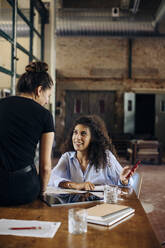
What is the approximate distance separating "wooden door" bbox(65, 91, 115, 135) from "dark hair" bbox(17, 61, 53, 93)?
8467 mm

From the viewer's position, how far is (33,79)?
1616 mm

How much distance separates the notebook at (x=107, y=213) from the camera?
123 centimetres

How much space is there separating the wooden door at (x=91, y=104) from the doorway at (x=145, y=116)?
933 millimetres

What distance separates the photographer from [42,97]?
65.2 inches

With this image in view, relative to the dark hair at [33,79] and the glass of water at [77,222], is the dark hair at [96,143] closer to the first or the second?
the dark hair at [33,79]

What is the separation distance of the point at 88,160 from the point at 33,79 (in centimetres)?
97

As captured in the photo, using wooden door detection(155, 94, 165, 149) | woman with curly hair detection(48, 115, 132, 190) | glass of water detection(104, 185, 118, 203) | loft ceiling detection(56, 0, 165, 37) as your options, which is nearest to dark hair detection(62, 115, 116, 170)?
woman with curly hair detection(48, 115, 132, 190)

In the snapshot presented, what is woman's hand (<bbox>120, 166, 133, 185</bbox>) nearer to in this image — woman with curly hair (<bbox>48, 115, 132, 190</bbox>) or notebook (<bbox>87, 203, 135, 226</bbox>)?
woman with curly hair (<bbox>48, 115, 132, 190</bbox>)

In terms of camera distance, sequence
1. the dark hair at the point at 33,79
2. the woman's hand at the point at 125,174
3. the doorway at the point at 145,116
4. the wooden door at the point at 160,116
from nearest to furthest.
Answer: the dark hair at the point at 33,79
the woman's hand at the point at 125,174
the wooden door at the point at 160,116
the doorway at the point at 145,116

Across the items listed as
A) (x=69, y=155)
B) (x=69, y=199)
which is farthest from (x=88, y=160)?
(x=69, y=199)

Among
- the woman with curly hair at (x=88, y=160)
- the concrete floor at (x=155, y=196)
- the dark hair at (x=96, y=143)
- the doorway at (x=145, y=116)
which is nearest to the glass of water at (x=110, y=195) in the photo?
the woman with curly hair at (x=88, y=160)

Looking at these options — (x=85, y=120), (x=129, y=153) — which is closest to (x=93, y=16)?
(x=129, y=153)

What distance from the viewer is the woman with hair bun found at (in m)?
1.45

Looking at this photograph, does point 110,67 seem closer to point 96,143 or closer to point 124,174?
point 96,143
